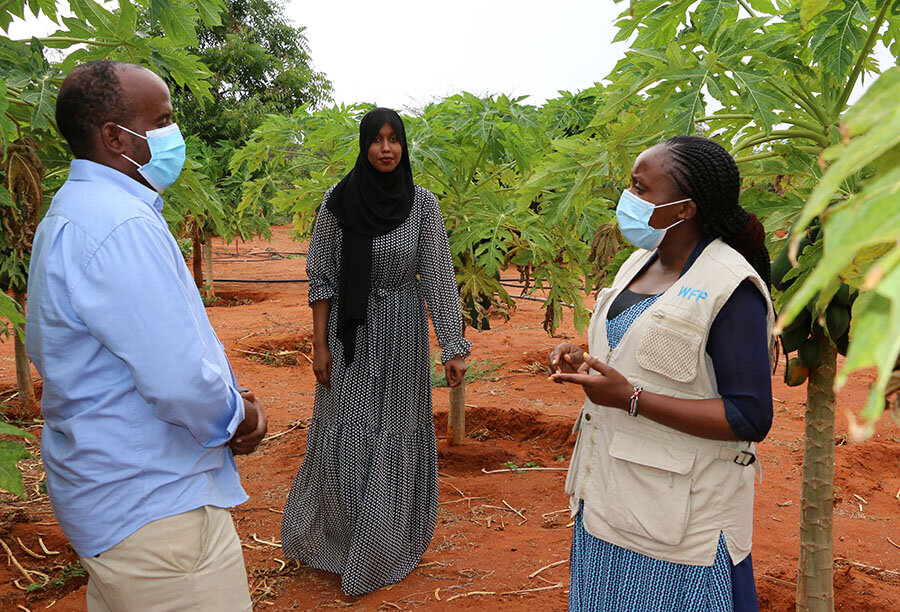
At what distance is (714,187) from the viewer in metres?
1.73

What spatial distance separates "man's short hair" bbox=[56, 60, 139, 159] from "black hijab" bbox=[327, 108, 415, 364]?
1.48 meters

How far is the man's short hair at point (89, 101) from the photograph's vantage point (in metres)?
1.62

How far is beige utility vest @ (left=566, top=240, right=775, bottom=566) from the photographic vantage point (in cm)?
167

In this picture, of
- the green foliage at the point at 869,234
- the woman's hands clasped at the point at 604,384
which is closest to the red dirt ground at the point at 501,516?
the woman's hands clasped at the point at 604,384

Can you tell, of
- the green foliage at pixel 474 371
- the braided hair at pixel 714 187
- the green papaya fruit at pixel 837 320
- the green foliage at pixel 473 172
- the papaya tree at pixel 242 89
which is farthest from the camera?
the papaya tree at pixel 242 89

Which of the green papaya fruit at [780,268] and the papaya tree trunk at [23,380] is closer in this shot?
the green papaya fruit at [780,268]

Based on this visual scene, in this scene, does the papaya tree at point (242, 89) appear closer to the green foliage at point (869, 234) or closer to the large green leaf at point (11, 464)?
the large green leaf at point (11, 464)

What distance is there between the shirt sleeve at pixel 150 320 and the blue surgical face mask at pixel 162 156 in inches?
8.9

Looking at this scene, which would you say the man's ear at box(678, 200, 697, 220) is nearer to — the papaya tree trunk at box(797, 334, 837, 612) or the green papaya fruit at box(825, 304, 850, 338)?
the green papaya fruit at box(825, 304, 850, 338)

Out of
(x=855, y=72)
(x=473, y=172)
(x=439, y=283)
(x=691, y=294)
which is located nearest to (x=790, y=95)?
(x=855, y=72)

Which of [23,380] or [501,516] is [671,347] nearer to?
[501,516]

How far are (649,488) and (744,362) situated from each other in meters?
0.36

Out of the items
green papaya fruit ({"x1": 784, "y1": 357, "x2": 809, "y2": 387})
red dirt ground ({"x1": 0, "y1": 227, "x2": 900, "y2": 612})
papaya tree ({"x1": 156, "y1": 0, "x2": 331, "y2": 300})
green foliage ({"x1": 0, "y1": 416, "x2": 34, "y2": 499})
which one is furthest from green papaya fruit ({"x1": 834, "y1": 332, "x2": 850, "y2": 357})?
papaya tree ({"x1": 156, "y1": 0, "x2": 331, "y2": 300})

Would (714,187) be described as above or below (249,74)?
below
